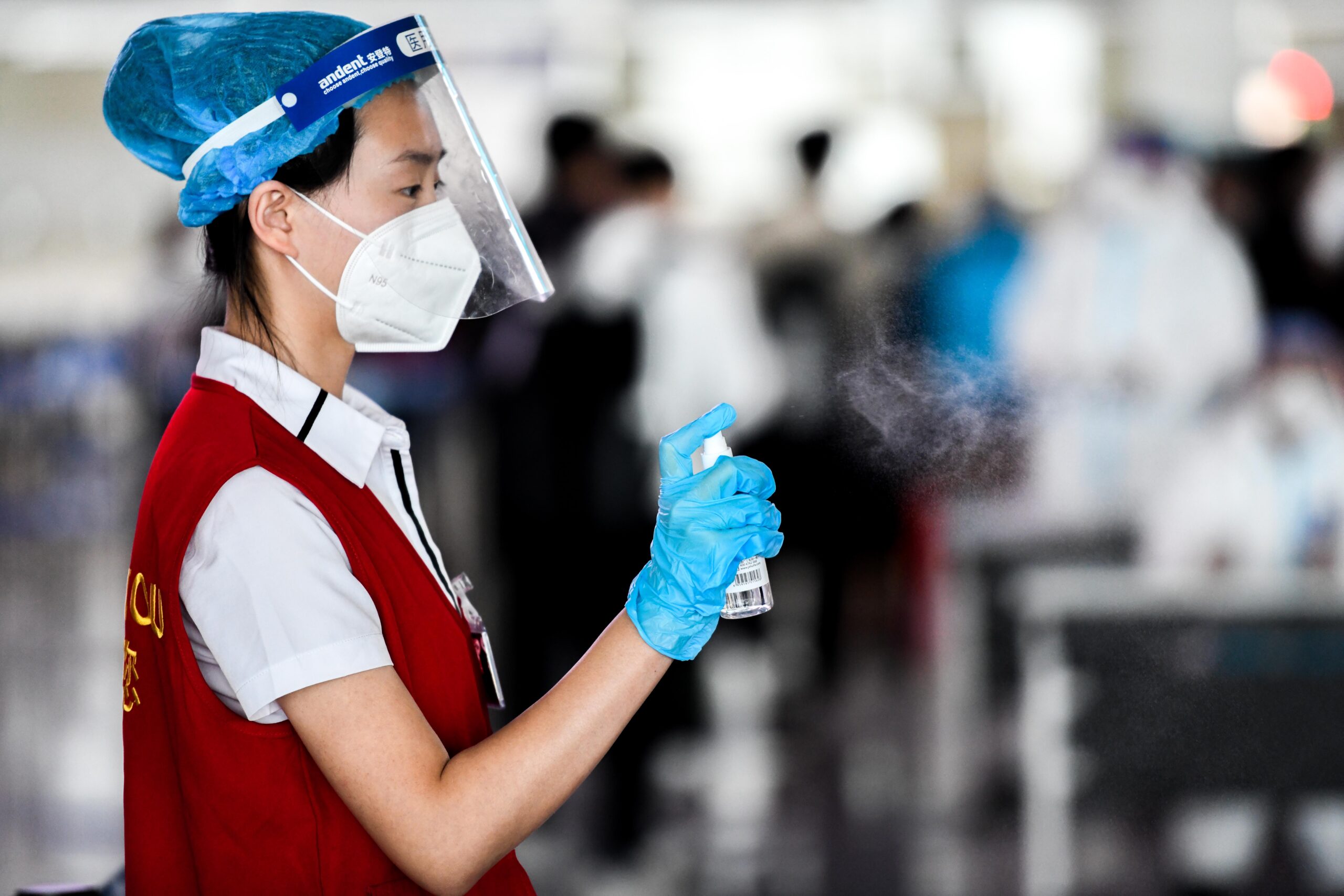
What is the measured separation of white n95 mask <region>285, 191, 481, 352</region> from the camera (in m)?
0.91

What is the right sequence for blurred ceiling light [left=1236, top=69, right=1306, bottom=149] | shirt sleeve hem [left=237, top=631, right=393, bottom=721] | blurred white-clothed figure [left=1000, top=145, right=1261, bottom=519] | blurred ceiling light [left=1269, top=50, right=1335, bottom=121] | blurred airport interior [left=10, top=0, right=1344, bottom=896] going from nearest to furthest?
shirt sleeve hem [left=237, top=631, right=393, bottom=721] → blurred airport interior [left=10, top=0, right=1344, bottom=896] → blurred white-clothed figure [left=1000, top=145, right=1261, bottom=519] → blurred ceiling light [left=1236, top=69, right=1306, bottom=149] → blurred ceiling light [left=1269, top=50, right=1335, bottom=121]

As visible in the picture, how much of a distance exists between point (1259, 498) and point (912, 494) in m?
0.80

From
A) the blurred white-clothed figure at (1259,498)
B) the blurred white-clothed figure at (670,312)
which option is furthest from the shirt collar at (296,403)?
the blurred white-clothed figure at (1259,498)

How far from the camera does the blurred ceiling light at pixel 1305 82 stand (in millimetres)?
4379

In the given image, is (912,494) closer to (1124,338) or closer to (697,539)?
(1124,338)

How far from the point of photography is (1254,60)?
4.33 meters

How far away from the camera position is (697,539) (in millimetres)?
829

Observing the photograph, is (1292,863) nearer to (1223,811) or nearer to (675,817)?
(1223,811)

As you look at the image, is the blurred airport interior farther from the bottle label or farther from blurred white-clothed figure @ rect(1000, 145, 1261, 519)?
the bottle label

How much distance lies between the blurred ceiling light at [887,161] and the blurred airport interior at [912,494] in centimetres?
72

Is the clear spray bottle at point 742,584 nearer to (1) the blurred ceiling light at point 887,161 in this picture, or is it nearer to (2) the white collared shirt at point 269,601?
(2) the white collared shirt at point 269,601

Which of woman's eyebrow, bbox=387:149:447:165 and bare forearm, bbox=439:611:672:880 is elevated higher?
woman's eyebrow, bbox=387:149:447:165

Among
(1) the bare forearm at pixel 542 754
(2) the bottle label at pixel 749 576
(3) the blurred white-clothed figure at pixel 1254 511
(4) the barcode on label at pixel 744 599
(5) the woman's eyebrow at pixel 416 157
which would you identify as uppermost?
(5) the woman's eyebrow at pixel 416 157

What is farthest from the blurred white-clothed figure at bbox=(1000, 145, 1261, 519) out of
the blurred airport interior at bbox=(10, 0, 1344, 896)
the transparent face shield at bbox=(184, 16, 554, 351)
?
the transparent face shield at bbox=(184, 16, 554, 351)
